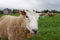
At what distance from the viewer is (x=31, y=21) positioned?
305 inches

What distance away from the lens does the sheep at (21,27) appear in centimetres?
774

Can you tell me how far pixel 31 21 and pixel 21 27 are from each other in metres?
0.73

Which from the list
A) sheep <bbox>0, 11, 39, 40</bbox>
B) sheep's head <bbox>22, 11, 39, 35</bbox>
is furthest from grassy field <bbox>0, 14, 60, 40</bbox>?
sheep's head <bbox>22, 11, 39, 35</bbox>

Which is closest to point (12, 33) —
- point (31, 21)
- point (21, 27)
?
point (21, 27)

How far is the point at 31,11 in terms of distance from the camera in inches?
320

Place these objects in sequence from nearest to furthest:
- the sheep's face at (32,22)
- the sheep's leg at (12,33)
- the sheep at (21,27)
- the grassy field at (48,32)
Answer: the sheep's face at (32,22) → the sheep at (21,27) → the sheep's leg at (12,33) → the grassy field at (48,32)

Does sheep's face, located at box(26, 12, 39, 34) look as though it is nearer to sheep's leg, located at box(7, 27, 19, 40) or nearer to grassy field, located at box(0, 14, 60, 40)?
sheep's leg, located at box(7, 27, 19, 40)

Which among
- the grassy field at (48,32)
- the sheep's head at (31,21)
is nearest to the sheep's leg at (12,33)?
the sheep's head at (31,21)

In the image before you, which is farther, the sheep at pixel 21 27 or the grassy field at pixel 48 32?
the grassy field at pixel 48 32

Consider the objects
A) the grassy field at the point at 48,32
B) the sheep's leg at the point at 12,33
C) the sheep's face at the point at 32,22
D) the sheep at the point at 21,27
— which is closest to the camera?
the sheep's face at the point at 32,22

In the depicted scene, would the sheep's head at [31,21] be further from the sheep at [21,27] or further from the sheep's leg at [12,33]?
the sheep's leg at [12,33]

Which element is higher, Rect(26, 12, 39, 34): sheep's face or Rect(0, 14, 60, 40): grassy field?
Rect(26, 12, 39, 34): sheep's face

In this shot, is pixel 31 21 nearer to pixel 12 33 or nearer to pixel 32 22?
pixel 32 22

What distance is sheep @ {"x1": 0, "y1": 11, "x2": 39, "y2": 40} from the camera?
305 inches
